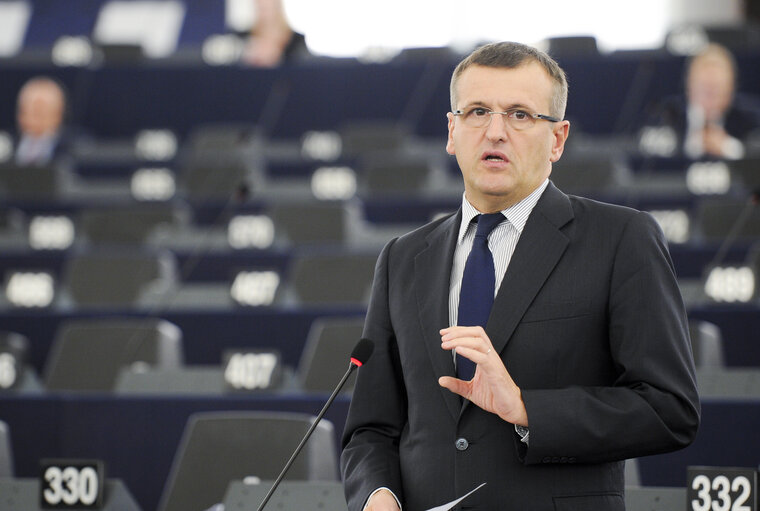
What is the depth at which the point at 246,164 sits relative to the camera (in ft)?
23.6

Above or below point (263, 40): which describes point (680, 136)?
below

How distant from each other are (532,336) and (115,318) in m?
3.34

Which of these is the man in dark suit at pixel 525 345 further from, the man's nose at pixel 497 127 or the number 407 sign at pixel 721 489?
the number 407 sign at pixel 721 489

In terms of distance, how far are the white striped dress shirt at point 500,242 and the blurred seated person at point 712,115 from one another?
5.06 meters

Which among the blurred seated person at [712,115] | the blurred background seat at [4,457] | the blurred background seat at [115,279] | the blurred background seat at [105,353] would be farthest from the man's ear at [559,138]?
the blurred seated person at [712,115]

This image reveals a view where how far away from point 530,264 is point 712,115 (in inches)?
218

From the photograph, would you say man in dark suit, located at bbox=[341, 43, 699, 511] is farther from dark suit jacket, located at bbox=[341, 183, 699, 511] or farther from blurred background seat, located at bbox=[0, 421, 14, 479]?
blurred background seat, located at bbox=[0, 421, 14, 479]

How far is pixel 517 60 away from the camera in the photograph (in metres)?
1.80

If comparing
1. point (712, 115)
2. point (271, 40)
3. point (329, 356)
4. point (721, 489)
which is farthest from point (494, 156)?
point (271, 40)

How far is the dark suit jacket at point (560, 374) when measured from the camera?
1686mm

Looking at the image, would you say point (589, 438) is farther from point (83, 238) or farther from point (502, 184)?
point (83, 238)

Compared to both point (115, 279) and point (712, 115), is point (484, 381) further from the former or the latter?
point (712, 115)

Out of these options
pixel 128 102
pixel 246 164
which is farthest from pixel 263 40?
pixel 246 164

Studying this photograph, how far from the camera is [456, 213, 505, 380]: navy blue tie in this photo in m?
1.80
